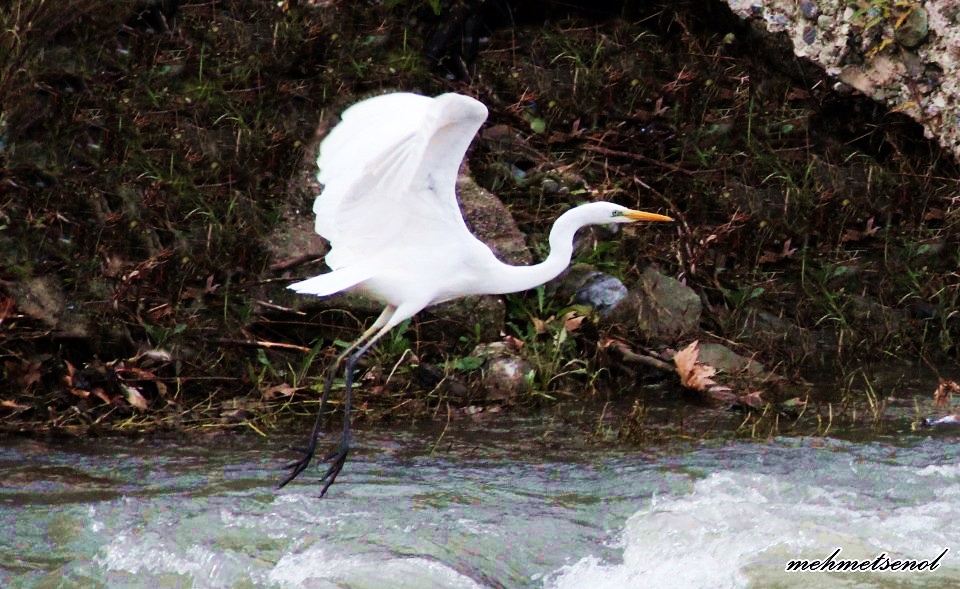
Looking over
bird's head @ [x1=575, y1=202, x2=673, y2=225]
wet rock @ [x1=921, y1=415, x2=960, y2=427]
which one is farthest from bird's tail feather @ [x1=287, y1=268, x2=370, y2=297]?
wet rock @ [x1=921, y1=415, x2=960, y2=427]

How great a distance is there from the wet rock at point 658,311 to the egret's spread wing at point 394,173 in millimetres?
1239

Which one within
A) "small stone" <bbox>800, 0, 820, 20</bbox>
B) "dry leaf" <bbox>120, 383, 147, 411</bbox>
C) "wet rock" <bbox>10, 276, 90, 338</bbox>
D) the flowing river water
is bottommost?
the flowing river water

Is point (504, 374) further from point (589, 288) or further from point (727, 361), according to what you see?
point (727, 361)

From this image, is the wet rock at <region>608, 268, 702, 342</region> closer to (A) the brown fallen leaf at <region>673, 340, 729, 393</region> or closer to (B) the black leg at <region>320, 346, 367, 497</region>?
(A) the brown fallen leaf at <region>673, 340, 729, 393</region>

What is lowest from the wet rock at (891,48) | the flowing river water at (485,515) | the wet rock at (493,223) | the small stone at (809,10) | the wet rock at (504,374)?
the flowing river water at (485,515)

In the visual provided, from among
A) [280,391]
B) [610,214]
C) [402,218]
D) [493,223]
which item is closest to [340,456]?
[402,218]

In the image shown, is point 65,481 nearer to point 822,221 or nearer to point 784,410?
point 784,410

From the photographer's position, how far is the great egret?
3.70 m

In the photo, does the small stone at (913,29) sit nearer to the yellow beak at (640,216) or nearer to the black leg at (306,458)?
the yellow beak at (640,216)

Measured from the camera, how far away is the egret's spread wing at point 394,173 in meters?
3.65

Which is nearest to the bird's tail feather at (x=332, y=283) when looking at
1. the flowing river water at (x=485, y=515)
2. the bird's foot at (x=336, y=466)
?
the bird's foot at (x=336, y=466)

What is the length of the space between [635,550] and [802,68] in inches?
130

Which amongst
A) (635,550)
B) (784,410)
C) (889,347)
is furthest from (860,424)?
(635,550)

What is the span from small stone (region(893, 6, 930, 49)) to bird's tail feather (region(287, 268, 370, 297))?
2.61 m
